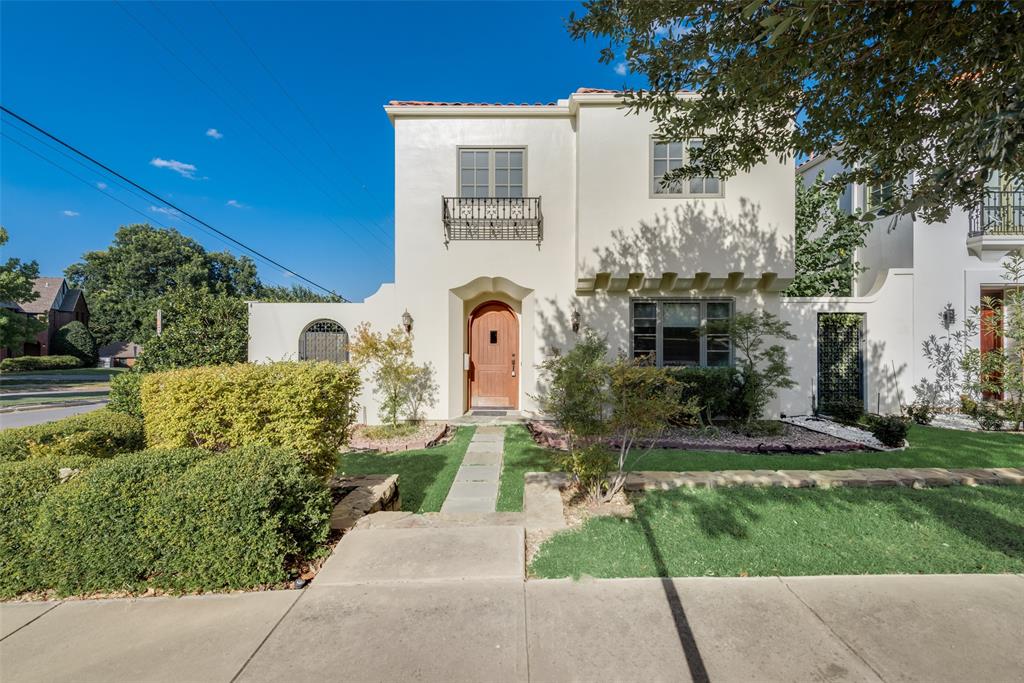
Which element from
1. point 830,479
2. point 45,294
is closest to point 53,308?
point 45,294

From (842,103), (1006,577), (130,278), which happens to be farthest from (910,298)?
(130,278)

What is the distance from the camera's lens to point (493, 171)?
892cm

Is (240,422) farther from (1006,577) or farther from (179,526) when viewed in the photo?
(1006,577)

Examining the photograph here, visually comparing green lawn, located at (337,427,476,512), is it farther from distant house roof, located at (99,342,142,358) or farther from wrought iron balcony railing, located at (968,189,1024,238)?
distant house roof, located at (99,342,142,358)

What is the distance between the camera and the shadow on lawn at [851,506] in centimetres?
338

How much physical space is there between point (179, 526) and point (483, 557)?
206cm

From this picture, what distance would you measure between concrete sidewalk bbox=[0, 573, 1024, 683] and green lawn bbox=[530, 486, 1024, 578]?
0.16 metres

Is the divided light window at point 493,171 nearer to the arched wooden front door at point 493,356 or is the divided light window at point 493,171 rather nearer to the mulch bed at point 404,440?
the arched wooden front door at point 493,356

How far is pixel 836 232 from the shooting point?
37.0 feet

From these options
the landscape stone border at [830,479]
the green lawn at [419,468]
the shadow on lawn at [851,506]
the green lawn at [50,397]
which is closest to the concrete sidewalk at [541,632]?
the shadow on lawn at [851,506]

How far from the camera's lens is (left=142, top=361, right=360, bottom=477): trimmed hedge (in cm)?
375

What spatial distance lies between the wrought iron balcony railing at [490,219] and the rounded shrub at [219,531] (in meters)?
6.75

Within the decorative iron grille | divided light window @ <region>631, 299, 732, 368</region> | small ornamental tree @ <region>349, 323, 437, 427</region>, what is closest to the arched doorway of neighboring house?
small ornamental tree @ <region>349, 323, 437, 427</region>

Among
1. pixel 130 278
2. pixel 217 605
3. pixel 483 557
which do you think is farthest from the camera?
pixel 130 278
